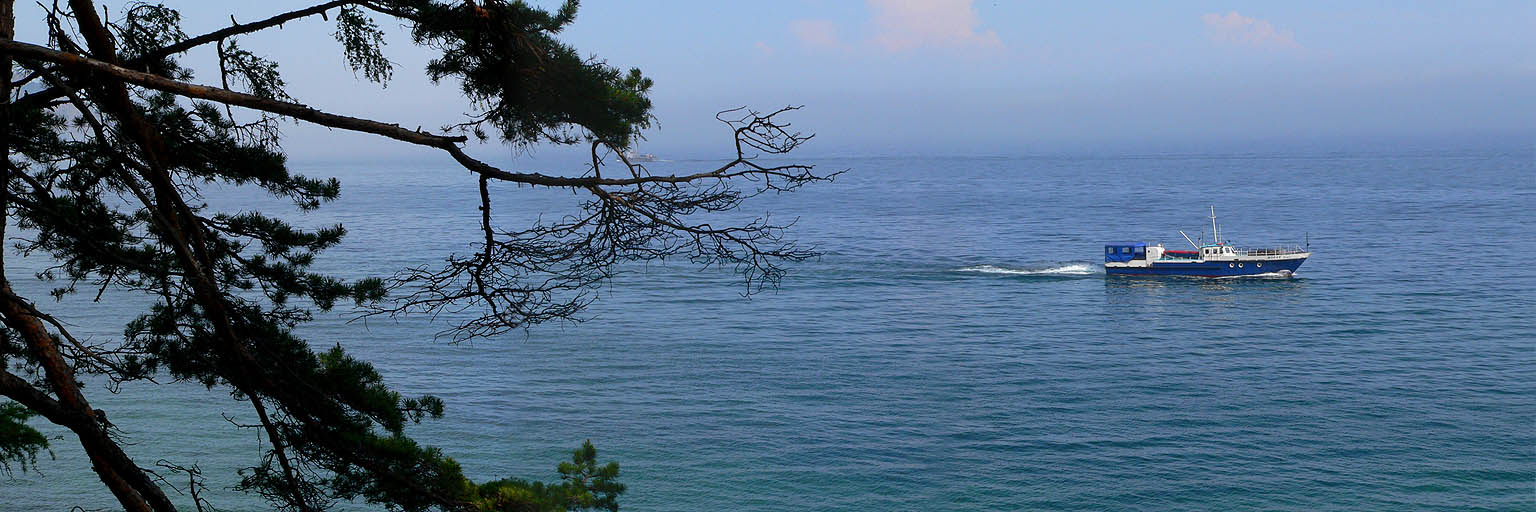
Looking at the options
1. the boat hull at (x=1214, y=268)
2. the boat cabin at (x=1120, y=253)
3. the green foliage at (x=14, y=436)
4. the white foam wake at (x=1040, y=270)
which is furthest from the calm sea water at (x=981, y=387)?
the green foliage at (x=14, y=436)

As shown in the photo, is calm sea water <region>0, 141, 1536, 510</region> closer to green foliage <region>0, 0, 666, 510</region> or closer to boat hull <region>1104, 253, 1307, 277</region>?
boat hull <region>1104, 253, 1307, 277</region>

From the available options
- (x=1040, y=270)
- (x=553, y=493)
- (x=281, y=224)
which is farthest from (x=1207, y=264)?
(x=281, y=224)

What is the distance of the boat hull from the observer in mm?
50969

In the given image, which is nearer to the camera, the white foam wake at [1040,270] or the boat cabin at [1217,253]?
the boat cabin at [1217,253]

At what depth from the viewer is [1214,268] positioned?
51219mm

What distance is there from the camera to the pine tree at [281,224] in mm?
5488

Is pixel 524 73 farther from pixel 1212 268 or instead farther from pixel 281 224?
pixel 1212 268

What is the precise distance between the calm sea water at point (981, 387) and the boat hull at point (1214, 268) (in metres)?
1.07

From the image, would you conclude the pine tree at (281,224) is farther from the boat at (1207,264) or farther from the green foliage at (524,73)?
the boat at (1207,264)

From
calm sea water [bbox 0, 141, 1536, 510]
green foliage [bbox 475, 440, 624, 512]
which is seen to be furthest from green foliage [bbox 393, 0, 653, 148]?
A: calm sea water [bbox 0, 141, 1536, 510]

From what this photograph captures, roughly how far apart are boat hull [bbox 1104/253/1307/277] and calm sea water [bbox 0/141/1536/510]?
3.51ft

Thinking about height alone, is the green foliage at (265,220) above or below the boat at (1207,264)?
above

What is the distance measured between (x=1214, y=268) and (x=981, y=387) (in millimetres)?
24361

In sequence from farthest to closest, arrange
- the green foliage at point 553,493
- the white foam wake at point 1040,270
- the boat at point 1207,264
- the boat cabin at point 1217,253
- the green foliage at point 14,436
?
the white foam wake at point 1040,270, the boat cabin at point 1217,253, the boat at point 1207,264, the green foliage at point 553,493, the green foliage at point 14,436
